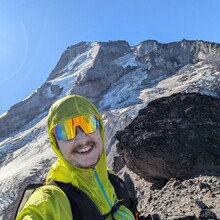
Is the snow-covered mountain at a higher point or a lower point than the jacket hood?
higher

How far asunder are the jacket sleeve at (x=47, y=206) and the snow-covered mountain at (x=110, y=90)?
3043cm

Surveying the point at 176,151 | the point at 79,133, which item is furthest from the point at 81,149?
the point at 176,151

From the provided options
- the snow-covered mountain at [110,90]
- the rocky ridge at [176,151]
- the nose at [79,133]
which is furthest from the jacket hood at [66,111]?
the snow-covered mountain at [110,90]

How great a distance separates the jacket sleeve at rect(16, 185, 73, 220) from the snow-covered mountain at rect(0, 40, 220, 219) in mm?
30433

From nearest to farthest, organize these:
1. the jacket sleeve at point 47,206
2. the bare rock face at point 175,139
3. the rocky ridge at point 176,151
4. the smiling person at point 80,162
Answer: the jacket sleeve at point 47,206 → the smiling person at point 80,162 → the rocky ridge at point 176,151 → the bare rock face at point 175,139

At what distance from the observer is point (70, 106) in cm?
276

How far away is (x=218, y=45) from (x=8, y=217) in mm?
42786

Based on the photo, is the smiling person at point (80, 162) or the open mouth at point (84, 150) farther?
the open mouth at point (84, 150)

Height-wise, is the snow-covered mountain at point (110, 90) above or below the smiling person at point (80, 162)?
above

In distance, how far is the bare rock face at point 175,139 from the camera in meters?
9.43

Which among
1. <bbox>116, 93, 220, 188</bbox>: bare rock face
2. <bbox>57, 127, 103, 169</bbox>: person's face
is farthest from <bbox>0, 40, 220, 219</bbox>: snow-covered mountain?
<bbox>57, 127, 103, 169</bbox>: person's face

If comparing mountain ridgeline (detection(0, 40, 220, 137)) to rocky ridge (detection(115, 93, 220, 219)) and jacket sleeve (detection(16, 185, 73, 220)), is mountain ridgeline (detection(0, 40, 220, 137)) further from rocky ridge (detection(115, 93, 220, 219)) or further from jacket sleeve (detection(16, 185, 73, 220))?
jacket sleeve (detection(16, 185, 73, 220))

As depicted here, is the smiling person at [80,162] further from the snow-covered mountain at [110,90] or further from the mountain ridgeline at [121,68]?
the mountain ridgeline at [121,68]

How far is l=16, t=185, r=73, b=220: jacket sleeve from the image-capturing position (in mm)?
2119
